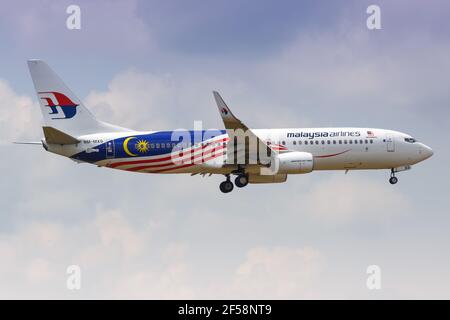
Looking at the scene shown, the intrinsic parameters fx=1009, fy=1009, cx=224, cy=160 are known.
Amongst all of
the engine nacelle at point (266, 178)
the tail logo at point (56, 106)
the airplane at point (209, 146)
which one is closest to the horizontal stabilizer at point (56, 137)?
the airplane at point (209, 146)

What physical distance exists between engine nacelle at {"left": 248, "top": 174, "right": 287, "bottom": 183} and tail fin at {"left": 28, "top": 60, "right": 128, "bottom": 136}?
36.6ft

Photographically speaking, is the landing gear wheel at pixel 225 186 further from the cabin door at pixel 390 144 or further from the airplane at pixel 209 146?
the cabin door at pixel 390 144

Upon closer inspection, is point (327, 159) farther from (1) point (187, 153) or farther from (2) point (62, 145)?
(2) point (62, 145)

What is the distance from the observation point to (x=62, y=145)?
7800 cm

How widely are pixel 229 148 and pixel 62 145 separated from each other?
12.9m

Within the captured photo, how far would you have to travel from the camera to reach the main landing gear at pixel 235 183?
3142 inches

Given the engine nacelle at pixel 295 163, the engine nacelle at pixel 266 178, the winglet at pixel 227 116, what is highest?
the winglet at pixel 227 116

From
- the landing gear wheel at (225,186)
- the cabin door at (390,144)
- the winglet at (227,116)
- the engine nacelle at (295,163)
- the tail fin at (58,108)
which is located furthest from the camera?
the cabin door at (390,144)

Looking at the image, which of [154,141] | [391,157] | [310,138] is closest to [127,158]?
[154,141]

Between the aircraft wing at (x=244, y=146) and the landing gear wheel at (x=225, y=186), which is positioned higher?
the aircraft wing at (x=244, y=146)

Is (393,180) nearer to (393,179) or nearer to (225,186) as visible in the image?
(393,179)

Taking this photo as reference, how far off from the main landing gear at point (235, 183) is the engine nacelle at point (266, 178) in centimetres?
225

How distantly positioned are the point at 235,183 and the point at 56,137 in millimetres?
14533

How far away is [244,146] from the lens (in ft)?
257
